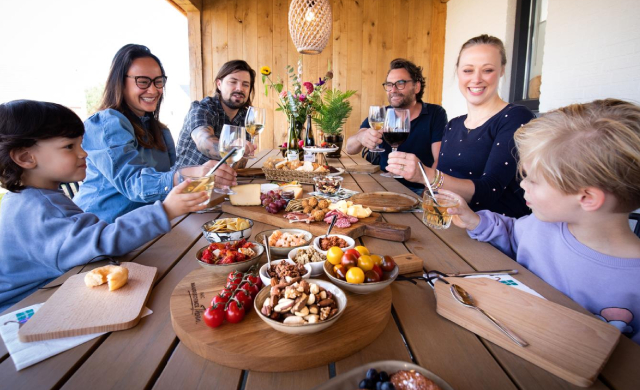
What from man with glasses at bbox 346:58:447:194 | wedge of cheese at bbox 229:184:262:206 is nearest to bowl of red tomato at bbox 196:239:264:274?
wedge of cheese at bbox 229:184:262:206

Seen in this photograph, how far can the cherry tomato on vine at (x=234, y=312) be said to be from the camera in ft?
2.40

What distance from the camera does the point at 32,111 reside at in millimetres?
1190

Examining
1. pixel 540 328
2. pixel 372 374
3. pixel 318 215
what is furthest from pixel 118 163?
pixel 540 328

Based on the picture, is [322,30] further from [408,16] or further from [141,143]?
[408,16]

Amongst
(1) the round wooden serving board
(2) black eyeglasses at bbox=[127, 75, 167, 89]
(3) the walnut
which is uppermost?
(2) black eyeglasses at bbox=[127, 75, 167, 89]

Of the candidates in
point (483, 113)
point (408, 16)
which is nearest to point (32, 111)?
point (483, 113)

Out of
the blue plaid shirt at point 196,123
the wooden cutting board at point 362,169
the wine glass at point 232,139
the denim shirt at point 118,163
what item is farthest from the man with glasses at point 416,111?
the denim shirt at point 118,163

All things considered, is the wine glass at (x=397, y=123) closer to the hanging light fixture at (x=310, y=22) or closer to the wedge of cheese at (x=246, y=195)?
the wedge of cheese at (x=246, y=195)

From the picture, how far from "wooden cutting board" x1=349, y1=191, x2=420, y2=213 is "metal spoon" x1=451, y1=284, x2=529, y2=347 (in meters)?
0.78

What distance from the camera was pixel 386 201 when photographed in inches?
68.4

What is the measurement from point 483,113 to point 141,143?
188 cm

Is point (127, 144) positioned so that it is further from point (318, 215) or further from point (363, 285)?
point (363, 285)

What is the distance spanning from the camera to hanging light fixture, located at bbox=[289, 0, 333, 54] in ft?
10.3

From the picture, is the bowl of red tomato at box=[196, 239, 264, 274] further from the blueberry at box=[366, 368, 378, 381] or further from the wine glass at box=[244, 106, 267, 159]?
the wine glass at box=[244, 106, 267, 159]
